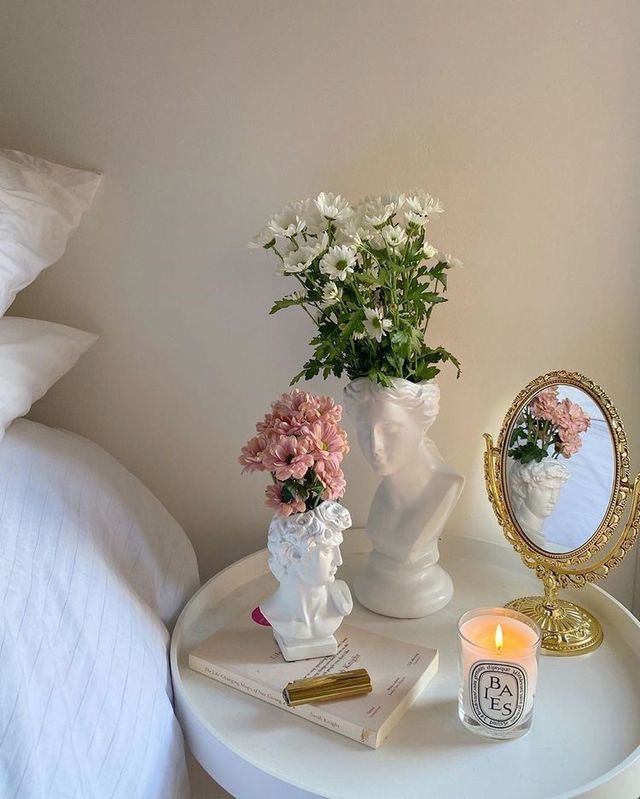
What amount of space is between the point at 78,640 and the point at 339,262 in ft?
1.55

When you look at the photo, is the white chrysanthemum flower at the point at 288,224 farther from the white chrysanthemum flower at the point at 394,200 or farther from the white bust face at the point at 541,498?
the white bust face at the point at 541,498

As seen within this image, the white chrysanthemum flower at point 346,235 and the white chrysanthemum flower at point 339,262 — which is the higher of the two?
the white chrysanthemum flower at point 346,235

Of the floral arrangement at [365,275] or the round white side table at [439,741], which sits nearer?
the round white side table at [439,741]

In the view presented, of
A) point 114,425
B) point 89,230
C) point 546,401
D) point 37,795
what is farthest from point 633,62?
point 37,795

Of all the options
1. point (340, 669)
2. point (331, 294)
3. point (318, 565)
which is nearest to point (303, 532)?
point (318, 565)

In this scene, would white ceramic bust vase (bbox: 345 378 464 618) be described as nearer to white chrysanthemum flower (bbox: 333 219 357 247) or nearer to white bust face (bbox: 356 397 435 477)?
white bust face (bbox: 356 397 435 477)

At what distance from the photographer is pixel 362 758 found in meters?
0.73

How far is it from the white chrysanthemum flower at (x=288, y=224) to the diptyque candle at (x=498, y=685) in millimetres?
466

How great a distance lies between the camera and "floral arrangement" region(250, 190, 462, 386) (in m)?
0.84

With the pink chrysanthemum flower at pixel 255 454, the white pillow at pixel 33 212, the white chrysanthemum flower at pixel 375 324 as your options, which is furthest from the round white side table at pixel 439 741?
the white pillow at pixel 33 212

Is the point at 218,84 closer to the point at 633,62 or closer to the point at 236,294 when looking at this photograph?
the point at 236,294

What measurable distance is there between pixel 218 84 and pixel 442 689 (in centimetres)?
80

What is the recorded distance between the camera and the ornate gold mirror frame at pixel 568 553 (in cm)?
90

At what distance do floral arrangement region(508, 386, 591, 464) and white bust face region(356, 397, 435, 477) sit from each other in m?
0.12
